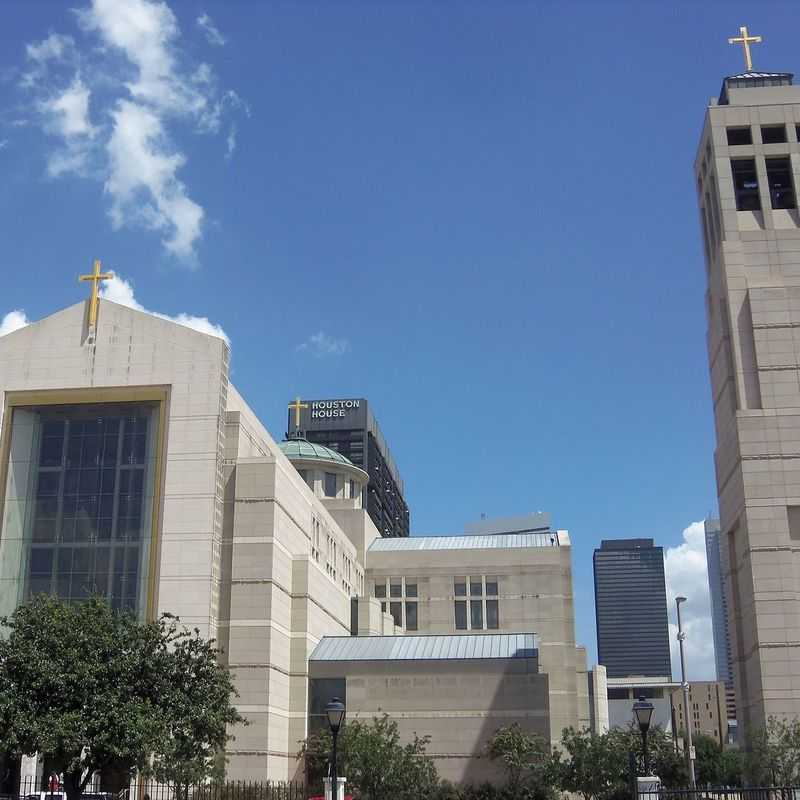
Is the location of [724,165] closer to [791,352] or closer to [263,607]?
[791,352]

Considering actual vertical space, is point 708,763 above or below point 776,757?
below

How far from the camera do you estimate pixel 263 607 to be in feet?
172

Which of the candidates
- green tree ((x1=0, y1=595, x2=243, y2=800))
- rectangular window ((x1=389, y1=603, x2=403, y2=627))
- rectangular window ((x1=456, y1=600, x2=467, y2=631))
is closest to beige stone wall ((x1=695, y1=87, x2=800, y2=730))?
rectangular window ((x1=456, y1=600, x2=467, y2=631))

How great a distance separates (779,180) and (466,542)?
121ft

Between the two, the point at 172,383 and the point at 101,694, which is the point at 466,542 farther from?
the point at 101,694

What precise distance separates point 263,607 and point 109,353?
1506 centimetres

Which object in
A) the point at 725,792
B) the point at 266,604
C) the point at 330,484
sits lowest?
the point at 725,792

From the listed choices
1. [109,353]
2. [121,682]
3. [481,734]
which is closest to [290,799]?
[481,734]

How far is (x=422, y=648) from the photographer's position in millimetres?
59844

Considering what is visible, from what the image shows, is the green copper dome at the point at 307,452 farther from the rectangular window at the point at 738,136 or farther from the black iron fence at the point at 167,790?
the black iron fence at the point at 167,790

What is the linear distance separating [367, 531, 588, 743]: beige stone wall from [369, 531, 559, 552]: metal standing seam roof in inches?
61.5

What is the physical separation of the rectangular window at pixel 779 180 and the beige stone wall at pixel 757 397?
0.72 meters

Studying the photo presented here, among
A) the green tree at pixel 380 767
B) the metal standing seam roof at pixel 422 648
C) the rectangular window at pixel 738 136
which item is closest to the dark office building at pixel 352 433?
the metal standing seam roof at pixel 422 648

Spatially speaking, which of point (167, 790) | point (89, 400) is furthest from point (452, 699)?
point (89, 400)
